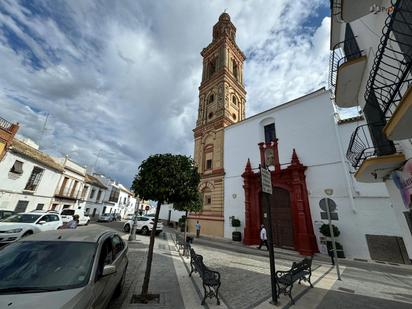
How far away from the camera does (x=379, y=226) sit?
32.0 ft

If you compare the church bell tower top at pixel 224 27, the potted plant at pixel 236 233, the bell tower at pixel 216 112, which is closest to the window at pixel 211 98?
the bell tower at pixel 216 112

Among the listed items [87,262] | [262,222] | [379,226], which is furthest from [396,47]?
[262,222]

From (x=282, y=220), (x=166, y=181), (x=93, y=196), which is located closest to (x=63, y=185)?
(x=93, y=196)

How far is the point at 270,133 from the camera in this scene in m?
16.2

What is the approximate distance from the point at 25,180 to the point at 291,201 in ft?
76.0

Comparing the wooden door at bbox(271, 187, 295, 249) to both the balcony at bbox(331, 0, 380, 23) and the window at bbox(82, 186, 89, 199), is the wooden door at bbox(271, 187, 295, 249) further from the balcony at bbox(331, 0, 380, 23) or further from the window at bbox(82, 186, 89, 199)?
the window at bbox(82, 186, 89, 199)

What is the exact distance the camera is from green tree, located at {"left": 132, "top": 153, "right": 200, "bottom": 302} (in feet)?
17.0

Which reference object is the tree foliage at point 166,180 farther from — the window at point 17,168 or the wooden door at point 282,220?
the window at point 17,168

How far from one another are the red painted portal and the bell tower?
3.07 m

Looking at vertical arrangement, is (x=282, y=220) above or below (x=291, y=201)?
below

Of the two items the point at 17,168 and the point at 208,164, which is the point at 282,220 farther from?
the point at 17,168

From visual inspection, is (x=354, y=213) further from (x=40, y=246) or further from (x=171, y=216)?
(x=171, y=216)

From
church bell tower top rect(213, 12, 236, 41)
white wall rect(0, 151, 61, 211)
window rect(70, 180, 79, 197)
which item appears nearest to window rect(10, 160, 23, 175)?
white wall rect(0, 151, 61, 211)

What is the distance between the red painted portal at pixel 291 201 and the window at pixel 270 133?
2.17 ft
